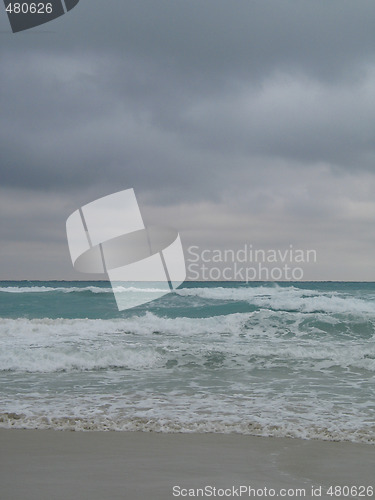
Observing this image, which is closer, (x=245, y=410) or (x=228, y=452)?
(x=228, y=452)

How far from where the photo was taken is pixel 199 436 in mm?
5648

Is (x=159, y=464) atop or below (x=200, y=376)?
atop

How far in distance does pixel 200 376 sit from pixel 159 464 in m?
4.69

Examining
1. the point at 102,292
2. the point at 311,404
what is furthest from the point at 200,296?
the point at 311,404

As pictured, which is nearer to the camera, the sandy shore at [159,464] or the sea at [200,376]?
the sandy shore at [159,464]

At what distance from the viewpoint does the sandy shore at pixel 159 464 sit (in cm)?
376

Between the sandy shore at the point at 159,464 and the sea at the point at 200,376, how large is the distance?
424 mm

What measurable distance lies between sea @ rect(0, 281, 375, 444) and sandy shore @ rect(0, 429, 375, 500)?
424 mm

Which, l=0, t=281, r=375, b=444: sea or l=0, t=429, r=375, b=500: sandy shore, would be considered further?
l=0, t=281, r=375, b=444: sea

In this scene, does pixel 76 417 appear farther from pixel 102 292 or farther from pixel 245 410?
pixel 102 292

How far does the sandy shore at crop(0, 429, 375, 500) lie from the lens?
148 inches

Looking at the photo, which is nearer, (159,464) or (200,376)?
(159,464)

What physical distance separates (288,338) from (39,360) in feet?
24.2

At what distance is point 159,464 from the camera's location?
4.52m
